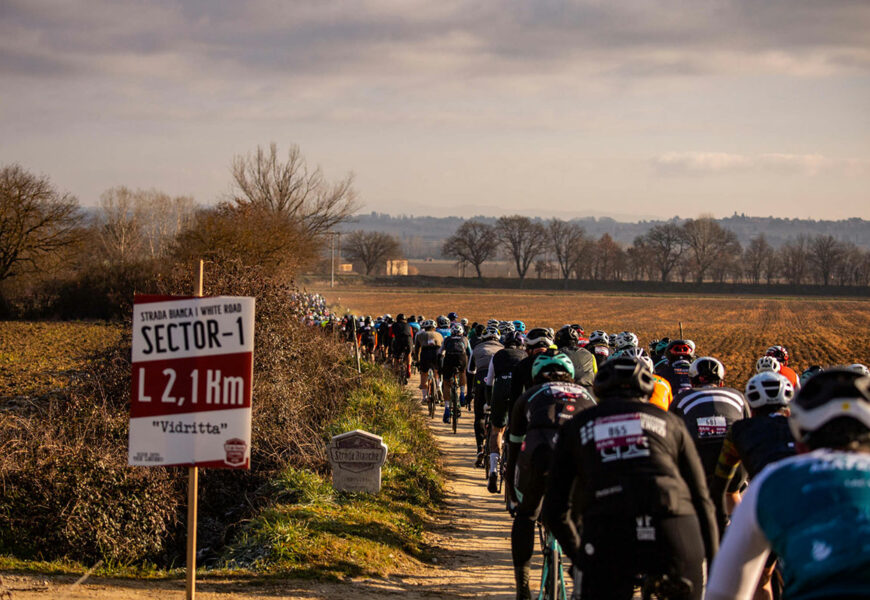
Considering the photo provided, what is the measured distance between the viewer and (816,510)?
2717mm

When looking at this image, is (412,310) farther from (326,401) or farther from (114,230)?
(326,401)

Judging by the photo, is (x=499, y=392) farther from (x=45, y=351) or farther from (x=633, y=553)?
(x=45, y=351)

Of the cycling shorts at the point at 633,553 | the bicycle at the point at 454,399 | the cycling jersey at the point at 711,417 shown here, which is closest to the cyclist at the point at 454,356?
the bicycle at the point at 454,399

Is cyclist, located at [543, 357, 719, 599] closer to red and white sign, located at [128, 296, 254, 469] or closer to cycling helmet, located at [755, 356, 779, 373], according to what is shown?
red and white sign, located at [128, 296, 254, 469]

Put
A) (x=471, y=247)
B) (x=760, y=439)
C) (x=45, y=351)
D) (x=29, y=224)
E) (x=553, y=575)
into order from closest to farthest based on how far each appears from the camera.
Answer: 1. (x=760, y=439)
2. (x=553, y=575)
3. (x=45, y=351)
4. (x=29, y=224)
5. (x=471, y=247)

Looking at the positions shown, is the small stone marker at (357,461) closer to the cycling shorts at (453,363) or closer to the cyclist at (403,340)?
the cycling shorts at (453,363)

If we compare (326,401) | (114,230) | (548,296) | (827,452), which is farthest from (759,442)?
(548,296)

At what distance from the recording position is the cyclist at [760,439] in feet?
18.0

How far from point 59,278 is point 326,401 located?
144ft

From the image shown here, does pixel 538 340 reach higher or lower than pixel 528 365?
higher

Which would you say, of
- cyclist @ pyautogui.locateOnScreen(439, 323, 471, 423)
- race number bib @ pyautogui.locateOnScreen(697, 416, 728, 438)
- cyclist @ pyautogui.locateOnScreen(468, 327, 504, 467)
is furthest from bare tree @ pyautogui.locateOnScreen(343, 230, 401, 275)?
race number bib @ pyautogui.locateOnScreen(697, 416, 728, 438)

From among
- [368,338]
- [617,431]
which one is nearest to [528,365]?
[617,431]

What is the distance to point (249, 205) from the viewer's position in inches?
1463

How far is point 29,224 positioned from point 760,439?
176ft
